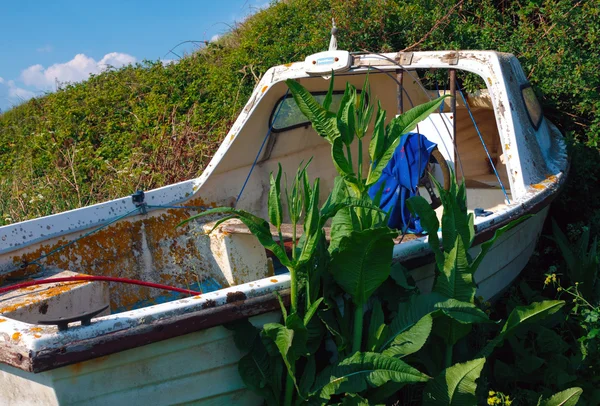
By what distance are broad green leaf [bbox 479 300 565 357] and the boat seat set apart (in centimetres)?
206

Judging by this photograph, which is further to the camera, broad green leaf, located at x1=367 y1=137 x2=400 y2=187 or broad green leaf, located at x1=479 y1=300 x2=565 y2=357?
broad green leaf, located at x1=479 y1=300 x2=565 y2=357

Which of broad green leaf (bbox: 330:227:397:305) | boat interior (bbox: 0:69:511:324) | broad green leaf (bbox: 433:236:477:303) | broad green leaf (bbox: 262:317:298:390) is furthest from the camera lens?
boat interior (bbox: 0:69:511:324)

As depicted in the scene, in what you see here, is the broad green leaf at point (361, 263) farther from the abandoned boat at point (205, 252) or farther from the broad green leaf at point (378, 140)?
the broad green leaf at point (378, 140)

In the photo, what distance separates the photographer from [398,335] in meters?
2.67

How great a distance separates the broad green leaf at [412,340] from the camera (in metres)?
2.60

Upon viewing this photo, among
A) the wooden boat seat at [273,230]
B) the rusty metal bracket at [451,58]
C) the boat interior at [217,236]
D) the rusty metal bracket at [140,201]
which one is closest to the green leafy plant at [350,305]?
the boat interior at [217,236]

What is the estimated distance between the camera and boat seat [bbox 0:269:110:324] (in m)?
2.75

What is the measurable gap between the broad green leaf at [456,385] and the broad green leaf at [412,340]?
27 centimetres

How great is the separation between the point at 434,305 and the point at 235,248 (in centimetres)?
170

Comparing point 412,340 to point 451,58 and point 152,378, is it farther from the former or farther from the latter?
point 451,58

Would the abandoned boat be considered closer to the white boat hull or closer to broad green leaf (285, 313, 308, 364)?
the white boat hull

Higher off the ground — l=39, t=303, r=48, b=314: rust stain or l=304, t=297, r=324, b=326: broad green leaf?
l=39, t=303, r=48, b=314: rust stain

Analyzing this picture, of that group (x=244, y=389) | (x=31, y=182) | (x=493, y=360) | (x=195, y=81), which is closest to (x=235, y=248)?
(x=244, y=389)

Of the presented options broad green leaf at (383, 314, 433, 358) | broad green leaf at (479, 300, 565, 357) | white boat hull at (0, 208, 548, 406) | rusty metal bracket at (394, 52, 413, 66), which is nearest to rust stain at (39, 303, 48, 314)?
→ white boat hull at (0, 208, 548, 406)
